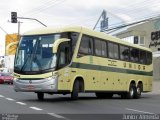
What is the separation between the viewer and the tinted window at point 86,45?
923 inches

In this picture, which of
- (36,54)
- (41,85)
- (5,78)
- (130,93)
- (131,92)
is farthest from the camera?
(5,78)

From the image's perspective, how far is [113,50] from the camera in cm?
2719

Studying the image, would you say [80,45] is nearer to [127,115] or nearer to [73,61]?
[73,61]

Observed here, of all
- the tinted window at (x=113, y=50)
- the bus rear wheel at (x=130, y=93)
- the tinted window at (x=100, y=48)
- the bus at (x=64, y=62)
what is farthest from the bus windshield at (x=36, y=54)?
the bus rear wheel at (x=130, y=93)

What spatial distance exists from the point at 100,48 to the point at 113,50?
1.93 meters

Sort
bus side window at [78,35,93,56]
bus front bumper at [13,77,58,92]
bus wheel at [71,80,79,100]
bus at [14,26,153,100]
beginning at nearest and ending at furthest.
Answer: bus front bumper at [13,77,58,92] < bus at [14,26,153,100] < bus wheel at [71,80,79,100] < bus side window at [78,35,93,56]

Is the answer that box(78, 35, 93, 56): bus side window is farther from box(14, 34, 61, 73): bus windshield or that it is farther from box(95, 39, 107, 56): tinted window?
box(14, 34, 61, 73): bus windshield

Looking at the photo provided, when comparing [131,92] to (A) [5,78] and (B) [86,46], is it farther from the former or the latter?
(A) [5,78]

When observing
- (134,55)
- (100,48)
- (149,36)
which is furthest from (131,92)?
(149,36)

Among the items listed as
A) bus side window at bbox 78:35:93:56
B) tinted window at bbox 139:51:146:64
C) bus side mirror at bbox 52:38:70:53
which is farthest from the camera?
tinted window at bbox 139:51:146:64

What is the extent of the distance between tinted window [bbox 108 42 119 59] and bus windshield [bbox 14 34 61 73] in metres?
5.12

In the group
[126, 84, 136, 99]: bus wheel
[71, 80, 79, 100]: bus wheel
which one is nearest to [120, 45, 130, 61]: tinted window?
[126, 84, 136, 99]: bus wheel

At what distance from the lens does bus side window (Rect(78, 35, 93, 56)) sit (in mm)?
23359

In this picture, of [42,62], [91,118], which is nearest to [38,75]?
[42,62]
